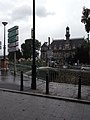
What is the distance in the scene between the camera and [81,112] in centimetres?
908

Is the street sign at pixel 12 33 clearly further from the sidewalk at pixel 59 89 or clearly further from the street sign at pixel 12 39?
the sidewalk at pixel 59 89

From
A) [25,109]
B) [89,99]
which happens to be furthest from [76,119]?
[89,99]

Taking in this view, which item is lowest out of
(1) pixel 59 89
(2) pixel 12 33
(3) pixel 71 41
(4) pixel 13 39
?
(1) pixel 59 89

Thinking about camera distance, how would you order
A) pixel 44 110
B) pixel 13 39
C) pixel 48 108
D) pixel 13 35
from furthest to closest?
pixel 13 35 → pixel 13 39 → pixel 48 108 → pixel 44 110

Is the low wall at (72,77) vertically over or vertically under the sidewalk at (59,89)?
over

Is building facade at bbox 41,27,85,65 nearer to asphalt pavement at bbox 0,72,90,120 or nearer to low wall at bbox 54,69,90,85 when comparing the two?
low wall at bbox 54,69,90,85

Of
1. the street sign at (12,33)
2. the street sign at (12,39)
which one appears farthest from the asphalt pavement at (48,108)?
the street sign at (12,33)

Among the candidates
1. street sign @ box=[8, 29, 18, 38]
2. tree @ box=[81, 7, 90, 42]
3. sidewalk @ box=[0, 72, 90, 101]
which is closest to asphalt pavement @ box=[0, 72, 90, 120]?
sidewalk @ box=[0, 72, 90, 101]

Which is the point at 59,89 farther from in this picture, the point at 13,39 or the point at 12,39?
the point at 12,39

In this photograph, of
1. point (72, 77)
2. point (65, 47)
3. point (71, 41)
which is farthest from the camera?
point (71, 41)

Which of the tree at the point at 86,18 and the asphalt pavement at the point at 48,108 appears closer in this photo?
the asphalt pavement at the point at 48,108

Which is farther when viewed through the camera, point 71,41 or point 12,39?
point 71,41

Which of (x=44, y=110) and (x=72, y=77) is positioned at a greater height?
(x=72, y=77)

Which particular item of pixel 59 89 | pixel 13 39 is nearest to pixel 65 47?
pixel 13 39
